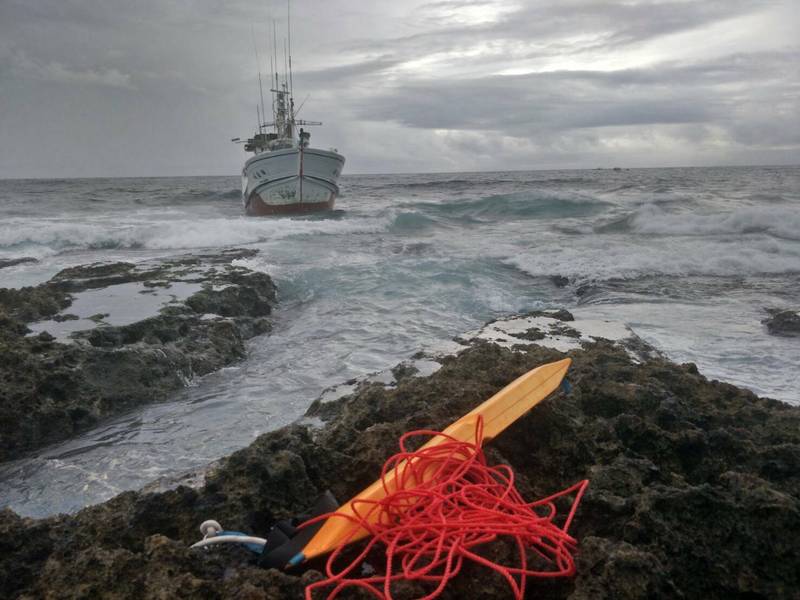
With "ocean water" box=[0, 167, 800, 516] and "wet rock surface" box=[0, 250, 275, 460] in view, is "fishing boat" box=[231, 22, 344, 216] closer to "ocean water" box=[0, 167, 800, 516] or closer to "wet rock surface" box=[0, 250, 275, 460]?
"ocean water" box=[0, 167, 800, 516]

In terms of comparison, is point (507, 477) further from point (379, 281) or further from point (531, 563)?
point (379, 281)

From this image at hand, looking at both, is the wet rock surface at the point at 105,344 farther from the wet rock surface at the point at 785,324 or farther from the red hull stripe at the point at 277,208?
the red hull stripe at the point at 277,208

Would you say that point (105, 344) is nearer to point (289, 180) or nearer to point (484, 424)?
point (484, 424)

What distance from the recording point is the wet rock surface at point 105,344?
14.4 feet

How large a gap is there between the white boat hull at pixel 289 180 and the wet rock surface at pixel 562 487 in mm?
20692

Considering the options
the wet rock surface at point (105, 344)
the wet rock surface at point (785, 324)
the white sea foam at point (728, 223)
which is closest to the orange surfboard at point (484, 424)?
the wet rock surface at point (105, 344)

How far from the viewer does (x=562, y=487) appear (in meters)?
2.64

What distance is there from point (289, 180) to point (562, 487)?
22.3 m

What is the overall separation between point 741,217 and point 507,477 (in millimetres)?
18836

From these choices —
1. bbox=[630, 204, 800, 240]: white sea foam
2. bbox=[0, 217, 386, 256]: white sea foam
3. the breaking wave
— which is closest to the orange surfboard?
bbox=[0, 217, 386, 256]: white sea foam

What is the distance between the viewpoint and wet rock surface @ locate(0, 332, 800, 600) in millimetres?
1897

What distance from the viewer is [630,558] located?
72.4 inches

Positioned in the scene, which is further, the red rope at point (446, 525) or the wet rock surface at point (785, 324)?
the wet rock surface at point (785, 324)

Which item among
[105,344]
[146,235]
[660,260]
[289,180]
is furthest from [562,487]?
[289,180]
